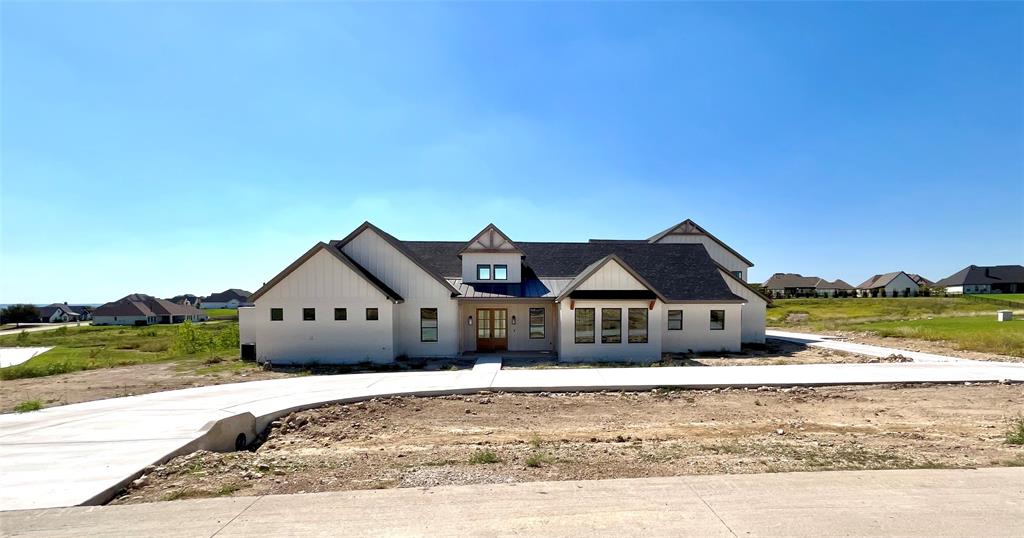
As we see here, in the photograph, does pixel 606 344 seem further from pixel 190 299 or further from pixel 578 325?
pixel 190 299

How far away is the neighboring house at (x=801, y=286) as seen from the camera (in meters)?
105

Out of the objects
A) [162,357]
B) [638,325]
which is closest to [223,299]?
[162,357]

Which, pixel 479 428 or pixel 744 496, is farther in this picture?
pixel 479 428

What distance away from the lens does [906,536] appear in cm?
468

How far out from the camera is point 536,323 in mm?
21969

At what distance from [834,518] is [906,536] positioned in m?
0.61

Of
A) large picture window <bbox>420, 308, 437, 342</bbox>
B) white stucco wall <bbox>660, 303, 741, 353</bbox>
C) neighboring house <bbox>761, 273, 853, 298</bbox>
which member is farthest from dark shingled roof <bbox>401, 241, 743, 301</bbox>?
neighboring house <bbox>761, 273, 853, 298</bbox>

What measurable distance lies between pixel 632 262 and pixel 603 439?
17.2 metres

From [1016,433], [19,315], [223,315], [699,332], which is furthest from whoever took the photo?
[223,315]

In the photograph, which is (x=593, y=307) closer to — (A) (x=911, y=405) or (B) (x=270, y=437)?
(A) (x=911, y=405)

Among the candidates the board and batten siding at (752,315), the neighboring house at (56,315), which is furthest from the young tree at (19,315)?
the board and batten siding at (752,315)

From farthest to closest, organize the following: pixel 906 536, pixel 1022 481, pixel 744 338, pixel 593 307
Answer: pixel 744 338 → pixel 593 307 → pixel 1022 481 → pixel 906 536

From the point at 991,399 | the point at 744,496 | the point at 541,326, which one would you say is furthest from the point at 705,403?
the point at 541,326

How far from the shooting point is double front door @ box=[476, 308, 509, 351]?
21.8 meters
